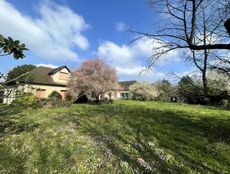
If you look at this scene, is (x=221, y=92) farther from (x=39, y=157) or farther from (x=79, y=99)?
(x=79, y=99)

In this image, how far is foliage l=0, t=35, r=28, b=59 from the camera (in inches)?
183

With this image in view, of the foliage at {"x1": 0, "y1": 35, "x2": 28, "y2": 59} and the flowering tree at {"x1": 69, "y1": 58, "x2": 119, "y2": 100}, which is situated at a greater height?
the flowering tree at {"x1": 69, "y1": 58, "x2": 119, "y2": 100}

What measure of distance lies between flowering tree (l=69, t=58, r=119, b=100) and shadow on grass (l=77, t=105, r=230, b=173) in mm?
16368

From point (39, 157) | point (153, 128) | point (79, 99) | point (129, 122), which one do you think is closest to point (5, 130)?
point (39, 157)

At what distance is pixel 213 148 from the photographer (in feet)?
33.4

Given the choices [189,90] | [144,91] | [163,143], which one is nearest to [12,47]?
[189,90]

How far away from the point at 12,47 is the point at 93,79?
85.1 ft

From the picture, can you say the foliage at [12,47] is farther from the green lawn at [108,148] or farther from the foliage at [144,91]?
the foliage at [144,91]

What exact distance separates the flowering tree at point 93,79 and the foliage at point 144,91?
16397 mm

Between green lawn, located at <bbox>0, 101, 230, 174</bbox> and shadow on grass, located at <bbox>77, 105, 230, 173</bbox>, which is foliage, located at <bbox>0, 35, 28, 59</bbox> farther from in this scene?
shadow on grass, located at <bbox>77, 105, 230, 173</bbox>

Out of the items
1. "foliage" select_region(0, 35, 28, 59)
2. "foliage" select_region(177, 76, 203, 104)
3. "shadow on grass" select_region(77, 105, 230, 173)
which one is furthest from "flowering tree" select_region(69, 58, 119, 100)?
"foliage" select_region(0, 35, 28, 59)

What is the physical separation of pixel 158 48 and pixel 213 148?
509 cm

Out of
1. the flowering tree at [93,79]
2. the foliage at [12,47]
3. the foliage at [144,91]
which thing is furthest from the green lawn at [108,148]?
the foliage at [144,91]

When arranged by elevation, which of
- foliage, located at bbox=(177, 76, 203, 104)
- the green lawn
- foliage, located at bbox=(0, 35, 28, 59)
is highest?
foliage, located at bbox=(0, 35, 28, 59)
